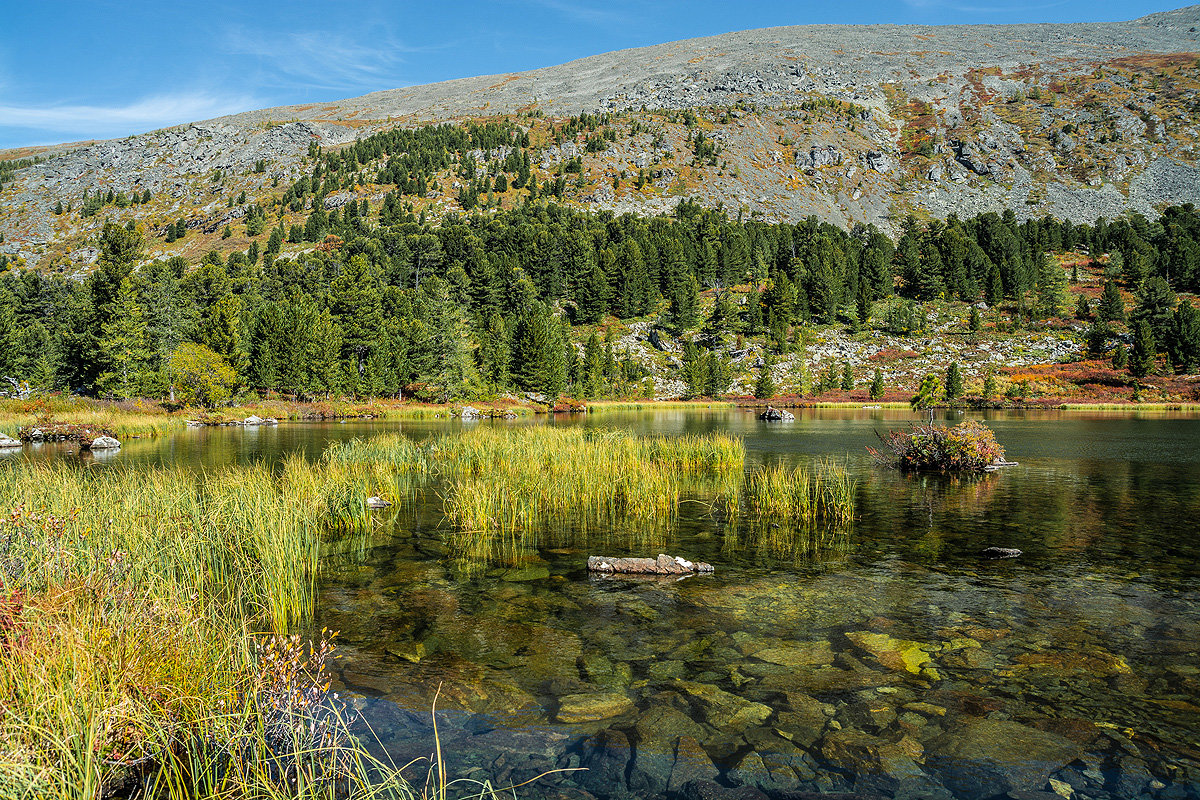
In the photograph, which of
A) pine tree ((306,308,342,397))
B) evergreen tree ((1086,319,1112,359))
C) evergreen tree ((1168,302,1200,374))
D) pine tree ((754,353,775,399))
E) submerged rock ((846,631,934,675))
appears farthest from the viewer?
pine tree ((754,353,775,399))

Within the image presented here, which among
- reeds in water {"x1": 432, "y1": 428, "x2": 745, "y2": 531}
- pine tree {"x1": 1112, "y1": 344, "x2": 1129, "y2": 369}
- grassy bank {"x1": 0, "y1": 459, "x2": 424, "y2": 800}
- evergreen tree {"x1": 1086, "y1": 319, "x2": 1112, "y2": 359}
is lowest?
reeds in water {"x1": 432, "y1": 428, "x2": 745, "y2": 531}

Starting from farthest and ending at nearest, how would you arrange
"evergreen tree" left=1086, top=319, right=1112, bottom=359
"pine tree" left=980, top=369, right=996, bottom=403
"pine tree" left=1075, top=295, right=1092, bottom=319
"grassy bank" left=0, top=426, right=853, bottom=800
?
"pine tree" left=1075, top=295, right=1092, bottom=319, "evergreen tree" left=1086, top=319, right=1112, bottom=359, "pine tree" left=980, top=369, right=996, bottom=403, "grassy bank" left=0, top=426, right=853, bottom=800

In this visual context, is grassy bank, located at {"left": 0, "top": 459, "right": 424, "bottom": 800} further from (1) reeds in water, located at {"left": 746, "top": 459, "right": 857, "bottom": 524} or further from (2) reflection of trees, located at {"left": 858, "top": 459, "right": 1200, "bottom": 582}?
(2) reflection of trees, located at {"left": 858, "top": 459, "right": 1200, "bottom": 582}

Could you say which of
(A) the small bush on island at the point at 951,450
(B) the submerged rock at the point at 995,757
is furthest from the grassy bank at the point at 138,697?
(A) the small bush on island at the point at 951,450

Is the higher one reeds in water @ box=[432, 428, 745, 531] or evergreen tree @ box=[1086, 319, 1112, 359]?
evergreen tree @ box=[1086, 319, 1112, 359]

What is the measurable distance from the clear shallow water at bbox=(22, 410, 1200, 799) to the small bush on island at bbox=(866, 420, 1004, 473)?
919 centimetres

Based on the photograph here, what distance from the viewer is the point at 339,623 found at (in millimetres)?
8906

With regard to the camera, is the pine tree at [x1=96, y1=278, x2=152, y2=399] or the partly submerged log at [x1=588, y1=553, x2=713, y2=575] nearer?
the partly submerged log at [x1=588, y1=553, x2=713, y2=575]

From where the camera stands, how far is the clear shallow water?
→ 17.9ft

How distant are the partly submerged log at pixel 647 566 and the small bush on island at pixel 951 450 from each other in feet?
56.6

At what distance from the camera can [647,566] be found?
1122 cm

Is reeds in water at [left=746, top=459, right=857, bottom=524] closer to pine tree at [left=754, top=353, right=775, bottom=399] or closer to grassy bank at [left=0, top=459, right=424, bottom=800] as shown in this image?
grassy bank at [left=0, top=459, right=424, bottom=800]

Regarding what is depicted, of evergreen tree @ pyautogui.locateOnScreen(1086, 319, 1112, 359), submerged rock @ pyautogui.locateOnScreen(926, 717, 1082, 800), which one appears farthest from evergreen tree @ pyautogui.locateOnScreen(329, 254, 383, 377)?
evergreen tree @ pyautogui.locateOnScreen(1086, 319, 1112, 359)

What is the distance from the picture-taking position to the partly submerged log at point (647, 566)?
1120 centimetres
